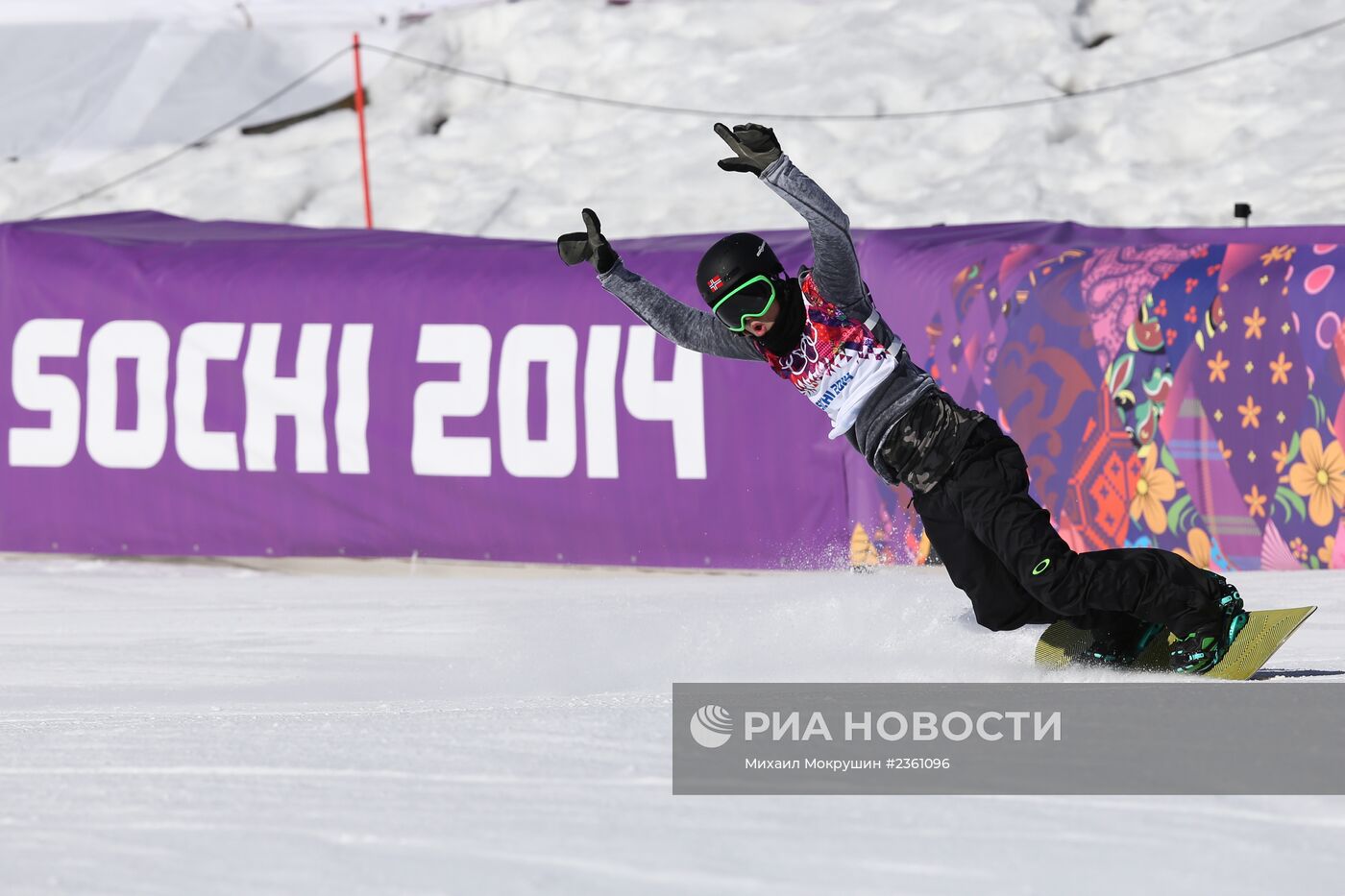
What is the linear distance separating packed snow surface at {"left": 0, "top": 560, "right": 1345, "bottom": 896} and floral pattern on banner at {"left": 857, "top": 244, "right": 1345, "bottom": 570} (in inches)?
57.2

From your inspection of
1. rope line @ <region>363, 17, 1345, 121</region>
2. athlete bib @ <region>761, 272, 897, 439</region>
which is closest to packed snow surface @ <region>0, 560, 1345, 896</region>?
athlete bib @ <region>761, 272, 897, 439</region>

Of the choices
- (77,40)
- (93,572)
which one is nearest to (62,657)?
(93,572)

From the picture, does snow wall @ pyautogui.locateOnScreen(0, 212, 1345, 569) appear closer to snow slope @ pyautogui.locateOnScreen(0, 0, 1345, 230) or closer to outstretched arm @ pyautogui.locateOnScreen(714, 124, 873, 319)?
outstretched arm @ pyautogui.locateOnScreen(714, 124, 873, 319)

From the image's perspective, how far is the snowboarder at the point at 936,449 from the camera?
4711mm

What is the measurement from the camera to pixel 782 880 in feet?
9.29

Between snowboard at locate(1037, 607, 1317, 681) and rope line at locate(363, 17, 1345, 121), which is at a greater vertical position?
rope line at locate(363, 17, 1345, 121)

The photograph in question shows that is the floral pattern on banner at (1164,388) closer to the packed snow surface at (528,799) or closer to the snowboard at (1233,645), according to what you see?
the packed snow surface at (528,799)

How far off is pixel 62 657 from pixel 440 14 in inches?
507

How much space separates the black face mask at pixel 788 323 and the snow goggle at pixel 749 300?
51 millimetres

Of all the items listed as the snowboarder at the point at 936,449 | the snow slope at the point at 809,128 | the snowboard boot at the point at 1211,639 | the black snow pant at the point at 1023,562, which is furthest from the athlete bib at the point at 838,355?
the snow slope at the point at 809,128

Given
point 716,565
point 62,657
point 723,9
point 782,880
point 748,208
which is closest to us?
point 782,880

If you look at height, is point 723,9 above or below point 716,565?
above

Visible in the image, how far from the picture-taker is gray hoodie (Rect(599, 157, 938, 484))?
4617mm

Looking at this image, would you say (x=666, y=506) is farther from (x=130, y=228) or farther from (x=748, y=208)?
(x=748, y=208)
